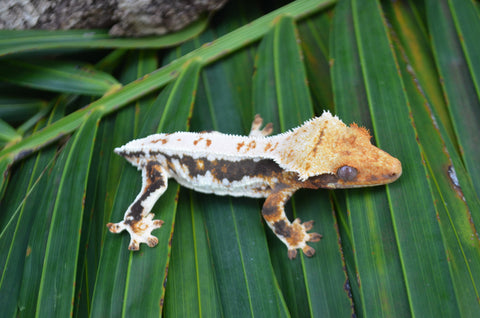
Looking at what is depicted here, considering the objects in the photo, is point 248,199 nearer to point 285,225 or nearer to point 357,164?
point 285,225

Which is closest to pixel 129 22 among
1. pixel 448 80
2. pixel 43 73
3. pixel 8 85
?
pixel 43 73

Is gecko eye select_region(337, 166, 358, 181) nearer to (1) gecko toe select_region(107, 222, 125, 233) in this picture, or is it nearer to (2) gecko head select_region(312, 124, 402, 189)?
(2) gecko head select_region(312, 124, 402, 189)

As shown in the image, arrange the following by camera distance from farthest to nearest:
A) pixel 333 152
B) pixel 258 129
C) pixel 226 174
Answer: pixel 258 129 < pixel 226 174 < pixel 333 152

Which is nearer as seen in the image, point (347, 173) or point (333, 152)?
point (347, 173)

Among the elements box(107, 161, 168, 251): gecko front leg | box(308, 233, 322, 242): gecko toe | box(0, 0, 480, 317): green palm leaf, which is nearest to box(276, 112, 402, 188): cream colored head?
box(0, 0, 480, 317): green palm leaf

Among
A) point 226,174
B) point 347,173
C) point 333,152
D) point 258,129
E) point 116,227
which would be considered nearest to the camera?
point 347,173

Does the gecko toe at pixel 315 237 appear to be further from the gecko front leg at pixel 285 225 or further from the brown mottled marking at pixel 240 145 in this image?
the brown mottled marking at pixel 240 145

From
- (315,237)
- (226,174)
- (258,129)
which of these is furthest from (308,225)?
(258,129)
